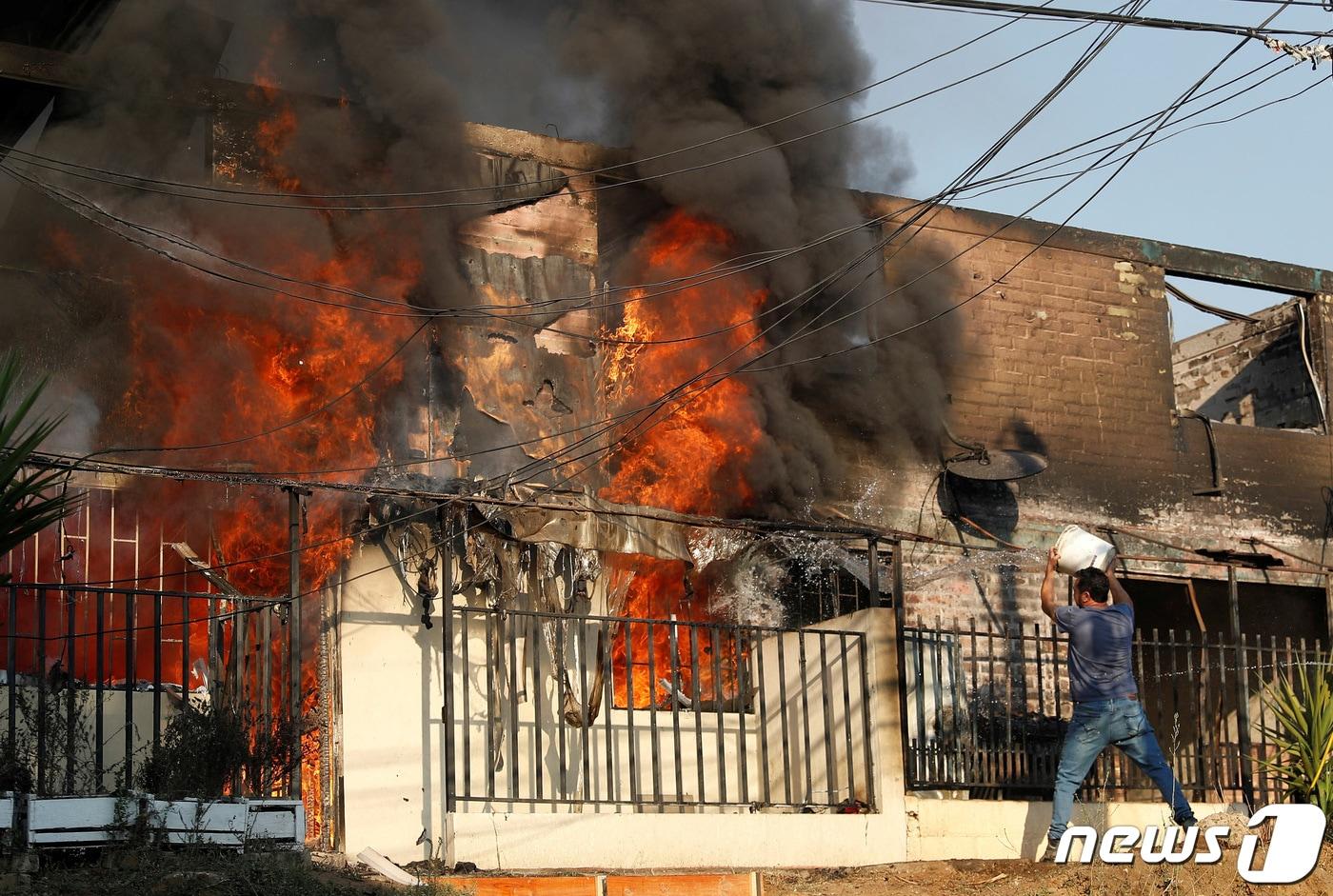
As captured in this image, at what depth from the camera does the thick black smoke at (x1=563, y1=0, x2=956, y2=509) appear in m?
15.4

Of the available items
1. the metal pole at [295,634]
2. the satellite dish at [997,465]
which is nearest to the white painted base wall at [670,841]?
the metal pole at [295,634]

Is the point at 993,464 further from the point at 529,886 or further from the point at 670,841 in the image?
the point at 529,886

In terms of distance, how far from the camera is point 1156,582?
18203 mm

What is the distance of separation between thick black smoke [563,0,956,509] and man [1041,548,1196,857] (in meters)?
5.45

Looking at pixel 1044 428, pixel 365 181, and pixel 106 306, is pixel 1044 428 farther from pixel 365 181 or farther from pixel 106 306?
pixel 106 306

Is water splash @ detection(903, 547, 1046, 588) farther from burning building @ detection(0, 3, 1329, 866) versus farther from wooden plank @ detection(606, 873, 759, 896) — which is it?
wooden plank @ detection(606, 873, 759, 896)

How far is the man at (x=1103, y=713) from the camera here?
9742 mm

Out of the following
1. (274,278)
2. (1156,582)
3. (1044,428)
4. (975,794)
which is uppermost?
(274,278)

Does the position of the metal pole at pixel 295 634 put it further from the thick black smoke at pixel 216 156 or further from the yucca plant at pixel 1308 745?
the yucca plant at pixel 1308 745

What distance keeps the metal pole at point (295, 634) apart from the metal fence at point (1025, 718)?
4.78 meters

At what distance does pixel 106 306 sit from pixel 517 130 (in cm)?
425

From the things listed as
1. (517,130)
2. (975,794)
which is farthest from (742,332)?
(975,794)

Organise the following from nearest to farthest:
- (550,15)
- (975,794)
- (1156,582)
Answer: (975,794)
(550,15)
(1156,582)

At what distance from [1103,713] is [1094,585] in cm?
83
